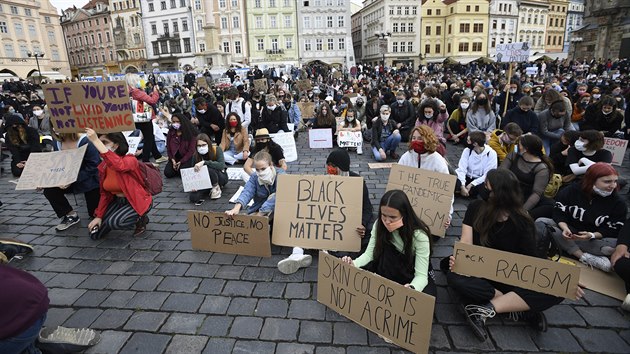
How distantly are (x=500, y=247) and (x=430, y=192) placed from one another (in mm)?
1486

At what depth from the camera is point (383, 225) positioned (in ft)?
10.7

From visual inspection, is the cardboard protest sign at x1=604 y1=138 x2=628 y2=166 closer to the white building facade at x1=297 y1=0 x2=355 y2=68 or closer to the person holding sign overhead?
the person holding sign overhead

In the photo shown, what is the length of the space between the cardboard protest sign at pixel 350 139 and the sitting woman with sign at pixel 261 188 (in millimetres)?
5167

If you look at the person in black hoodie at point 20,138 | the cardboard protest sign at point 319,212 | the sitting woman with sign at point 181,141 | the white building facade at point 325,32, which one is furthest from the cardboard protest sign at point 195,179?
the white building facade at point 325,32

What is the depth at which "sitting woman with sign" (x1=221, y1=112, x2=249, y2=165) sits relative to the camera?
8.89 metres

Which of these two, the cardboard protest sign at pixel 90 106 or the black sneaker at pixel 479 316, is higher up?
the cardboard protest sign at pixel 90 106

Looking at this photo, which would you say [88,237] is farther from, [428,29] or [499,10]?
[499,10]

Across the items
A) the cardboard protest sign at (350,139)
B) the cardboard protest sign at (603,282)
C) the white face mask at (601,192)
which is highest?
the white face mask at (601,192)

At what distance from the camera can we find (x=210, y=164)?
6957 mm

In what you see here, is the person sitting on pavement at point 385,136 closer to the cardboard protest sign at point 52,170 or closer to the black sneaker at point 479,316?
the black sneaker at point 479,316

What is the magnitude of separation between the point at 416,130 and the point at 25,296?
15.2 feet

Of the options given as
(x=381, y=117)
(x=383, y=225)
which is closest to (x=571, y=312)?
(x=383, y=225)

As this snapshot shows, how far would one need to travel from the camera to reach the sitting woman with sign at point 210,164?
22.0 ft

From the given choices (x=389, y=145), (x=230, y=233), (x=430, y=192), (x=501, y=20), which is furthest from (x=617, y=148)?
(x=501, y=20)
